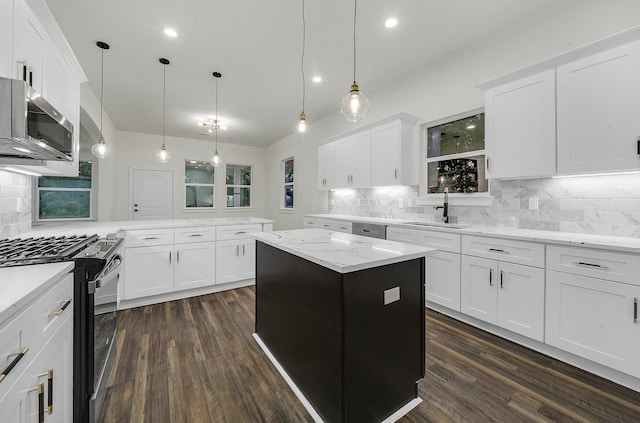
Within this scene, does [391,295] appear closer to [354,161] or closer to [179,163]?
[354,161]

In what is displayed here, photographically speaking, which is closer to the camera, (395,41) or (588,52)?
(588,52)

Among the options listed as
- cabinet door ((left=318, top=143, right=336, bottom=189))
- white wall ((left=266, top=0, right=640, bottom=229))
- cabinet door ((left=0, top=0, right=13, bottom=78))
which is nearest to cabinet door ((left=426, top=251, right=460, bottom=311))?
white wall ((left=266, top=0, right=640, bottom=229))

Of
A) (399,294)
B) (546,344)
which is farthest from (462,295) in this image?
(399,294)

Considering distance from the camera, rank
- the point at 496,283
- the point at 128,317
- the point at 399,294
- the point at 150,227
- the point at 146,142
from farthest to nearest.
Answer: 1. the point at 146,142
2. the point at 150,227
3. the point at 128,317
4. the point at 496,283
5. the point at 399,294

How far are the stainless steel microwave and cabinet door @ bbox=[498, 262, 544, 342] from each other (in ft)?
10.9

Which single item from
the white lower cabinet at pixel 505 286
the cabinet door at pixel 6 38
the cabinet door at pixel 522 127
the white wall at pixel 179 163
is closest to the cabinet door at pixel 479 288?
the white lower cabinet at pixel 505 286

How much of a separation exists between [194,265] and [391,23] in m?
3.57

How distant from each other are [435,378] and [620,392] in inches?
45.5

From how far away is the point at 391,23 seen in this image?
2701 millimetres

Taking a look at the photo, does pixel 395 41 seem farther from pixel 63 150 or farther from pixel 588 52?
pixel 63 150

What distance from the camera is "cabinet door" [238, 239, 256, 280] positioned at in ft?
12.5

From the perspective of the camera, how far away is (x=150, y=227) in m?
3.15

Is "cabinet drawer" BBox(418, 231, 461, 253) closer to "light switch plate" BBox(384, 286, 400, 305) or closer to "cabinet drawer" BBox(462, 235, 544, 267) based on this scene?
"cabinet drawer" BBox(462, 235, 544, 267)

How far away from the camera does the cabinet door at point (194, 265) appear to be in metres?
3.33
